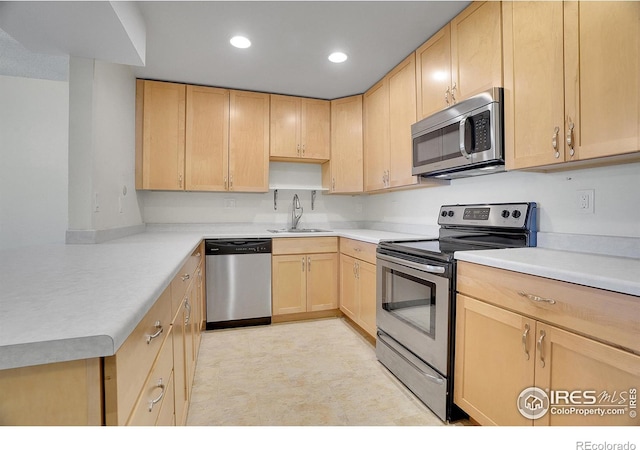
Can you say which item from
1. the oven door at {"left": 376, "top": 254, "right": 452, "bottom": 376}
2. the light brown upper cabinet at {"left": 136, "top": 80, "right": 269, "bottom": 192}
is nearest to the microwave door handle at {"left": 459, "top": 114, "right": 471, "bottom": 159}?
the oven door at {"left": 376, "top": 254, "right": 452, "bottom": 376}

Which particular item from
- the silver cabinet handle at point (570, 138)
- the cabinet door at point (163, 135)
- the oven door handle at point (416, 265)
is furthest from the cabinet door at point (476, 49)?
the cabinet door at point (163, 135)

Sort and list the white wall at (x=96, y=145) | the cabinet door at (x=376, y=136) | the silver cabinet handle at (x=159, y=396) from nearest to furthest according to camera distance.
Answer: the silver cabinet handle at (x=159, y=396) < the white wall at (x=96, y=145) < the cabinet door at (x=376, y=136)

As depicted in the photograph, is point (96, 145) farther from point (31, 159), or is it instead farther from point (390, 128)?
point (390, 128)

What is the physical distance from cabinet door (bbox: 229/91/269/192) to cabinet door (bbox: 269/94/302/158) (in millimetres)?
72

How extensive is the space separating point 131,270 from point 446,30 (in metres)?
2.26

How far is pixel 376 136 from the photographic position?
2992mm

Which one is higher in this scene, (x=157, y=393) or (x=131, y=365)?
(x=131, y=365)

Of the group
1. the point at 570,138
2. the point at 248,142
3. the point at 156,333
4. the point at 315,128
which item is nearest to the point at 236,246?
the point at 248,142

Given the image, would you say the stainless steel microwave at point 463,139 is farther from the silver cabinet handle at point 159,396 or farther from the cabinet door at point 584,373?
the silver cabinet handle at point 159,396

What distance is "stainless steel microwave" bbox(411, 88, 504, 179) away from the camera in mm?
1704

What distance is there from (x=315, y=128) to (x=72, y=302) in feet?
9.76

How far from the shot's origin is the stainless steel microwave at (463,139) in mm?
1704

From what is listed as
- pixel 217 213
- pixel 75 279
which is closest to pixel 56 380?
pixel 75 279

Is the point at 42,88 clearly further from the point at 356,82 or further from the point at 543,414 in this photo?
the point at 543,414
